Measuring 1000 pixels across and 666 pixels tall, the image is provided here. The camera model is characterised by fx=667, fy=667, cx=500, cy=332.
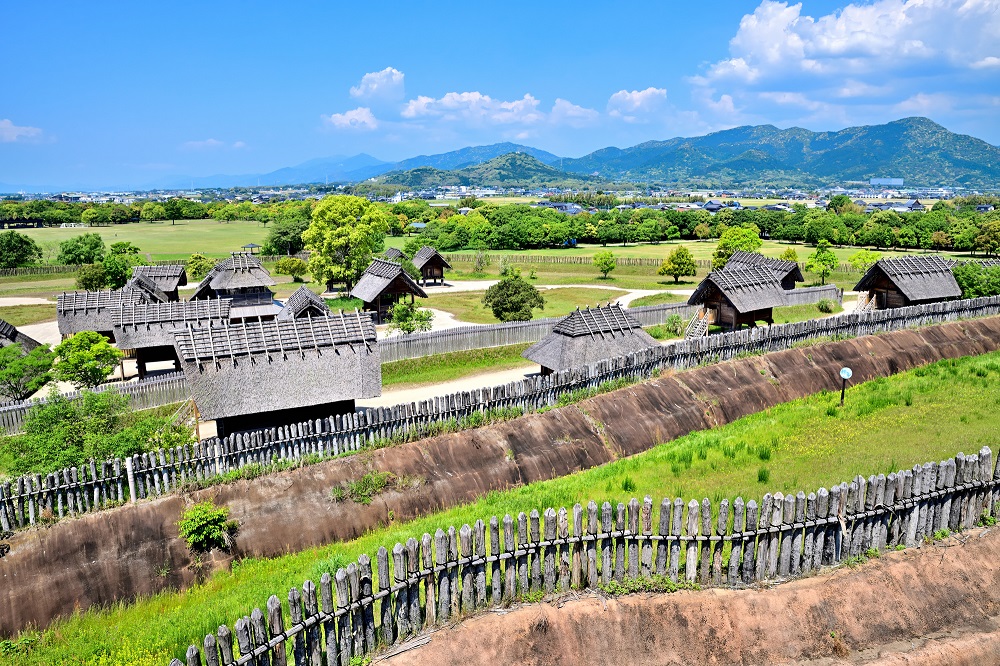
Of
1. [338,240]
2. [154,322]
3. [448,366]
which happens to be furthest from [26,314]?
[448,366]

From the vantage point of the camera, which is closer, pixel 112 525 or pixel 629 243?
pixel 112 525

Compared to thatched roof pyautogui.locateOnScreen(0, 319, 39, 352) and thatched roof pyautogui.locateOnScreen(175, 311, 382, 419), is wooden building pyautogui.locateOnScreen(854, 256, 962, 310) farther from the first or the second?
thatched roof pyautogui.locateOnScreen(0, 319, 39, 352)

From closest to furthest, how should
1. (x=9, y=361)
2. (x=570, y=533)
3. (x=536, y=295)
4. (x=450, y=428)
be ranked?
(x=570, y=533), (x=450, y=428), (x=9, y=361), (x=536, y=295)

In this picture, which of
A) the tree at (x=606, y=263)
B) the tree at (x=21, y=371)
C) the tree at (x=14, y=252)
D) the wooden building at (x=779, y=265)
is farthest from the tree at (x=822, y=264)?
the tree at (x=14, y=252)

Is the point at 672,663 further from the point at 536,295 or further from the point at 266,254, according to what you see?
the point at 266,254

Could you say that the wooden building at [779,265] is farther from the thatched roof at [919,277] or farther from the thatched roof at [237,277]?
the thatched roof at [237,277]

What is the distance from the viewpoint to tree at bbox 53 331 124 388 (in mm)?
24469

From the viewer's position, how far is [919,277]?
113 ft

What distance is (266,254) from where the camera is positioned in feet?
247

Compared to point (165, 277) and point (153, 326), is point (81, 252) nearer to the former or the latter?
point (165, 277)

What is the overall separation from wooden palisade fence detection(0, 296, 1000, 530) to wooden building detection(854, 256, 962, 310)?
50.1 ft

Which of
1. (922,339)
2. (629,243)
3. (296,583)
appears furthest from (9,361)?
(629,243)

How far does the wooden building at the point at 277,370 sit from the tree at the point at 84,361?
348 inches

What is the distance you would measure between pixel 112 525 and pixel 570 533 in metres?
8.59
